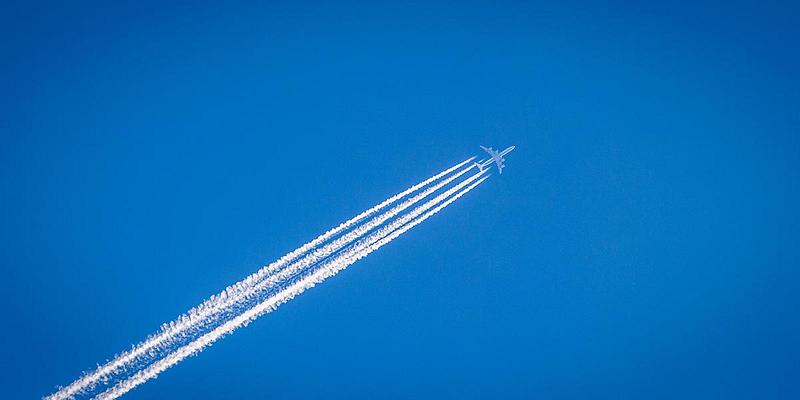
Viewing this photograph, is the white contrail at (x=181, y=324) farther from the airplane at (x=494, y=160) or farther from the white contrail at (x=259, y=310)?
the airplane at (x=494, y=160)

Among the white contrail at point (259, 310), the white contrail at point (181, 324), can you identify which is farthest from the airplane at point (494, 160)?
the white contrail at point (181, 324)

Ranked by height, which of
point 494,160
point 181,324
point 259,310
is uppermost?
point 494,160

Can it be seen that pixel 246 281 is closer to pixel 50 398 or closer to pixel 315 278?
pixel 315 278

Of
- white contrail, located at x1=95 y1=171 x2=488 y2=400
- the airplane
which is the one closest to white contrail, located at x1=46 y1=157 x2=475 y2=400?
white contrail, located at x1=95 y1=171 x2=488 y2=400

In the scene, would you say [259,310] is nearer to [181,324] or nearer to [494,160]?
[181,324]

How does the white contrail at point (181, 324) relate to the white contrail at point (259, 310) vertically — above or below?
above

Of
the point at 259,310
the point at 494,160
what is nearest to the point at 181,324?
the point at 259,310

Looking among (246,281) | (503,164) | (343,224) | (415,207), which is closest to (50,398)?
(246,281)
